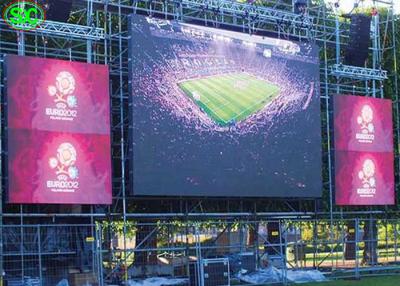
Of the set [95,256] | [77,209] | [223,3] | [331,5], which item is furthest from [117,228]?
[331,5]

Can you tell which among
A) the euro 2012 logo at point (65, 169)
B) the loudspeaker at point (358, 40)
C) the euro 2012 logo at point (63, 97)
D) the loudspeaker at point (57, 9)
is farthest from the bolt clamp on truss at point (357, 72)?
the euro 2012 logo at point (65, 169)

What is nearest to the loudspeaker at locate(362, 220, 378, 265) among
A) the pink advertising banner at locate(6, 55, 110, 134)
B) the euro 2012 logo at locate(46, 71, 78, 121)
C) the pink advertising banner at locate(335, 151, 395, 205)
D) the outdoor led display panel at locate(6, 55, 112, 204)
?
the pink advertising banner at locate(335, 151, 395, 205)

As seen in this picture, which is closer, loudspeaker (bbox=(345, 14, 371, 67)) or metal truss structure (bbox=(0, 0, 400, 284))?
metal truss structure (bbox=(0, 0, 400, 284))

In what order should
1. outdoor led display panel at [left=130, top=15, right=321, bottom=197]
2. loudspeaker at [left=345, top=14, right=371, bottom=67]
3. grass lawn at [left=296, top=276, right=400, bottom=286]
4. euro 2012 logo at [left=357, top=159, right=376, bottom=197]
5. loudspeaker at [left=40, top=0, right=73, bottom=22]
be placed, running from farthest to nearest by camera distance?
loudspeaker at [left=345, top=14, right=371, bottom=67] < euro 2012 logo at [left=357, top=159, right=376, bottom=197] < grass lawn at [left=296, top=276, right=400, bottom=286] < outdoor led display panel at [left=130, top=15, right=321, bottom=197] < loudspeaker at [left=40, top=0, right=73, bottom=22]

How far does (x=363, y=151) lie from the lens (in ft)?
79.2

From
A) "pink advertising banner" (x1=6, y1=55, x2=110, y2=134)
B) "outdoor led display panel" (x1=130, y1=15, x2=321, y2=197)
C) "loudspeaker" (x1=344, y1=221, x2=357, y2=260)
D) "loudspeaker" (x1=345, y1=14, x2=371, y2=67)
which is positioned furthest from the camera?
"loudspeaker" (x1=345, y1=14, x2=371, y2=67)

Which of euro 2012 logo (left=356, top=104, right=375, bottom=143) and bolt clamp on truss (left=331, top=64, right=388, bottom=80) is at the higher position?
bolt clamp on truss (left=331, top=64, right=388, bottom=80)

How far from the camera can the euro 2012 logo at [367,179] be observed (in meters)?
24.0

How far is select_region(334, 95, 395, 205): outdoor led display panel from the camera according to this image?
77.6 feet

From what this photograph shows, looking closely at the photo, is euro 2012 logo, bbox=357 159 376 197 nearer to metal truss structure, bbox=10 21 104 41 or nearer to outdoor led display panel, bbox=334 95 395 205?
outdoor led display panel, bbox=334 95 395 205

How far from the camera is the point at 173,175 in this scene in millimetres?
19547

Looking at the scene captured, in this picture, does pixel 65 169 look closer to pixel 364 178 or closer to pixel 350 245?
pixel 364 178

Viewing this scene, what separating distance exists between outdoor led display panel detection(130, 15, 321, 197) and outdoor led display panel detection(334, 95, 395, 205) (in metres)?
1.07

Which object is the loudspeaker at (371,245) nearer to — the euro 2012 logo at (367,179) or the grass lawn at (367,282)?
the euro 2012 logo at (367,179)
